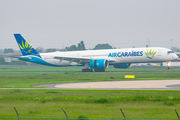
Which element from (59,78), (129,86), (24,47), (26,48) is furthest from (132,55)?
(129,86)

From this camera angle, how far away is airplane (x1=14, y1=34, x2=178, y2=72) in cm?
6288

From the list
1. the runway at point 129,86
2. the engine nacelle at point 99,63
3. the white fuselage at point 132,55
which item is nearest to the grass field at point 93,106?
the runway at point 129,86

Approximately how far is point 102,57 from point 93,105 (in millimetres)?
45316

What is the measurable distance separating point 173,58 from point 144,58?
6442 mm

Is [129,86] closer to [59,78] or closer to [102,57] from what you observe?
[59,78]

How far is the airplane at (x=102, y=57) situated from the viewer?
62.9 metres

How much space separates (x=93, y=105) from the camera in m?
23.0

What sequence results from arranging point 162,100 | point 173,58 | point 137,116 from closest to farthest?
point 137,116 < point 162,100 < point 173,58

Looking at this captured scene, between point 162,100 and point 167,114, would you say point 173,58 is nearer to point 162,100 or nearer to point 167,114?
point 162,100

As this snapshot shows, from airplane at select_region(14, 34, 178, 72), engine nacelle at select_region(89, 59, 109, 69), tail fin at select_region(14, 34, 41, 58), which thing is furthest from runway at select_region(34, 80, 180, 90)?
tail fin at select_region(14, 34, 41, 58)

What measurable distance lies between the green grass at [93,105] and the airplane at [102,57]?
35.4m

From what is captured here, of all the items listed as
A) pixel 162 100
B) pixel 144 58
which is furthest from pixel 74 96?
pixel 144 58

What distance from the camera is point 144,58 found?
6341cm

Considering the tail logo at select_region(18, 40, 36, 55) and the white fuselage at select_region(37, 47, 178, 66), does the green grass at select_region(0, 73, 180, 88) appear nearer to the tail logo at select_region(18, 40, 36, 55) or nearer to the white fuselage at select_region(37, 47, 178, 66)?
the white fuselage at select_region(37, 47, 178, 66)
